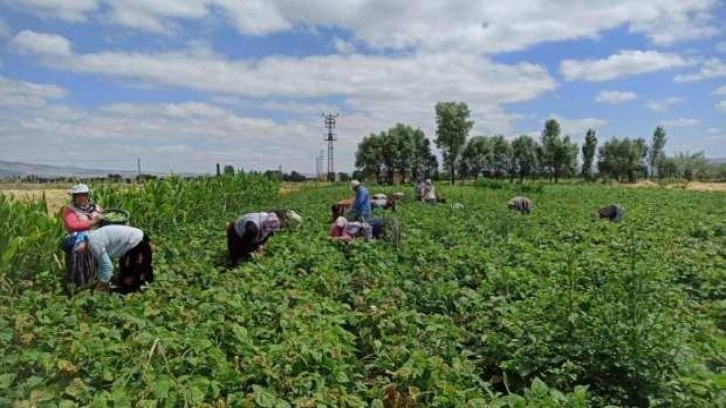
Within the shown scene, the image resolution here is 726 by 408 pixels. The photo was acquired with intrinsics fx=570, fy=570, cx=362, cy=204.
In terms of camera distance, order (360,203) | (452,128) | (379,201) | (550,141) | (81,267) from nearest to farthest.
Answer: (81,267), (360,203), (379,201), (452,128), (550,141)

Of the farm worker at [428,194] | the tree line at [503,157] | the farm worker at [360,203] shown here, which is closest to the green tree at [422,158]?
the tree line at [503,157]

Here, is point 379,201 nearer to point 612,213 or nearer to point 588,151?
point 612,213

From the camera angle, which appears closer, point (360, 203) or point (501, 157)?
point (360, 203)

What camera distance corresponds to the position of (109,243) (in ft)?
21.0

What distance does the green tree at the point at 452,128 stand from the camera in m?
58.9

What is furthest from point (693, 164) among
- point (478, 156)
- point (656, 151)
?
point (478, 156)

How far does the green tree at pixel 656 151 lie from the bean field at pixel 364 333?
83273 mm

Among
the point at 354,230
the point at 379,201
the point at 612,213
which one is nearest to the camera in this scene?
the point at 354,230

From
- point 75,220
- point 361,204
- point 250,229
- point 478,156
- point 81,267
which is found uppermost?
point 478,156

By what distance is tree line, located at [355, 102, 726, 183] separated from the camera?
67500 mm

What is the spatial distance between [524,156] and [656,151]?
22349 mm

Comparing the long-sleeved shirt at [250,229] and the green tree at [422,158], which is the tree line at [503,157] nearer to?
the green tree at [422,158]

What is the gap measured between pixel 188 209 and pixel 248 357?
1083 centimetres

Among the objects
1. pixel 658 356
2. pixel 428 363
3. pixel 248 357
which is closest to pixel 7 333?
pixel 248 357
